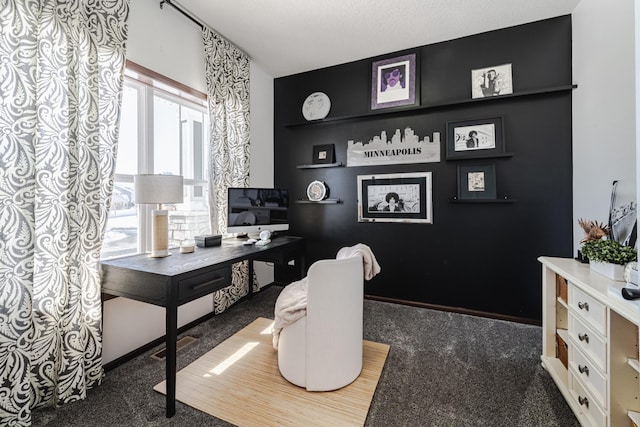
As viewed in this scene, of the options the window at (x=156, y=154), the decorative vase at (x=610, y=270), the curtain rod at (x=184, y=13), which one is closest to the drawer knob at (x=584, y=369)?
the decorative vase at (x=610, y=270)

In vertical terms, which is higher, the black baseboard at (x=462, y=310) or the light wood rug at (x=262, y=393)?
the black baseboard at (x=462, y=310)

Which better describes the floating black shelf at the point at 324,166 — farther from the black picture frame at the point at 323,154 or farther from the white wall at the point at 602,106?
the white wall at the point at 602,106

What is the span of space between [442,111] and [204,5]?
2.38 meters

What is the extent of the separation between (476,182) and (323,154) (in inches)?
66.2

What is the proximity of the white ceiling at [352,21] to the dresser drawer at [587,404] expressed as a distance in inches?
108

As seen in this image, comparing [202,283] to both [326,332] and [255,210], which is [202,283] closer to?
[326,332]

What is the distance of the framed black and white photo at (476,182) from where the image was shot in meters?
2.63

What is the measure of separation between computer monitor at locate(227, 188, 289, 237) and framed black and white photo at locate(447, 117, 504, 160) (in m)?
1.79

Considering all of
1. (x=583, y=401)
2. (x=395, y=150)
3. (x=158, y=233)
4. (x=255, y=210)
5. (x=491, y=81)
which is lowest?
(x=583, y=401)

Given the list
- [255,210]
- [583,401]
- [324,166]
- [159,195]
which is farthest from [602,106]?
[159,195]

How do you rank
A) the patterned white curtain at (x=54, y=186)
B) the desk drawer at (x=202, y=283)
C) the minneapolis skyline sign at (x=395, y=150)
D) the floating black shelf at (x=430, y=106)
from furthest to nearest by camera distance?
the minneapolis skyline sign at (x=395, y=150)
the floating black shelf at (x=430, y=106)
the desk drawer at (x=202, y=283)
the patterned white curtain at (x=54, y=186)

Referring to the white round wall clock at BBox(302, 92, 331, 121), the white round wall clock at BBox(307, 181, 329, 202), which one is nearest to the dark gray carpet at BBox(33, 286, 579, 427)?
the white round wall clock at BBox(307, 181, 329, 202)

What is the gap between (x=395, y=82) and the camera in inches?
118

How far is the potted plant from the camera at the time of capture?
4.37 ft
